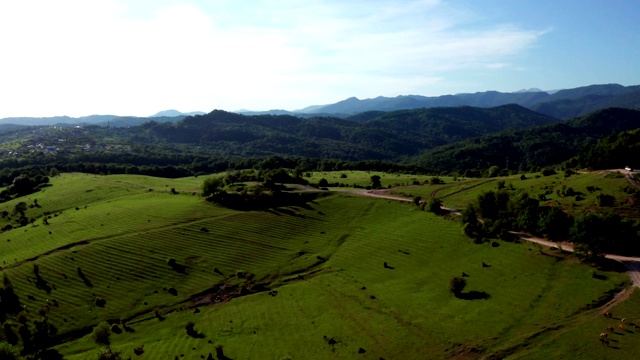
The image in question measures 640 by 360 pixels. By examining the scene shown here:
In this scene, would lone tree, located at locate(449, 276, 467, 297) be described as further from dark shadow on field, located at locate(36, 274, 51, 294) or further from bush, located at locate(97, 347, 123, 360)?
dark shadow on field, located at locate(36, 274, 51, 294)

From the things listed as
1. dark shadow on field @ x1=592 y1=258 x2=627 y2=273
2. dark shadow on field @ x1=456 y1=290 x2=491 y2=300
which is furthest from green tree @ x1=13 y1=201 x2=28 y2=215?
dark shadow on field @ x1=592 y1=258 x2=627 y2=273

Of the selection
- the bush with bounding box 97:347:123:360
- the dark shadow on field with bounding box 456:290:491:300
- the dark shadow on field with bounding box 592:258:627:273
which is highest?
the dark shadow on field with bounding box 592:258:627:273

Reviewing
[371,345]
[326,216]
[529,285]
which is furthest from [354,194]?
[371,345]

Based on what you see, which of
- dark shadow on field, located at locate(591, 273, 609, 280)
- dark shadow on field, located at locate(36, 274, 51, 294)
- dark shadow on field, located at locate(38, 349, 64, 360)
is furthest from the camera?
dark shadow on field, located at locate(36, 274, 51, 294)

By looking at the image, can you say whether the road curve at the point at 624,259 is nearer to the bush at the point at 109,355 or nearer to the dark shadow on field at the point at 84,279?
the bush at the point at 109,355

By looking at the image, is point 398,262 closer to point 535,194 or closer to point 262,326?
point 262,326

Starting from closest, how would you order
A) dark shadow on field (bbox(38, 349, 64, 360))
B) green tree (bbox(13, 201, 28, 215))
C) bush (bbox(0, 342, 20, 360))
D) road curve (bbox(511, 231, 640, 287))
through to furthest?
1. bush (bbox(0, 342, 20, 360))
2. dark shadow on field (bbox(38, 349, 64, 360))
3. road curve (bbox(511, 231, 640, 287))
4. green tree (bbox(13, 201, 28, 215))

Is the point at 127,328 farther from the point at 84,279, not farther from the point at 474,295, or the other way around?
the point at 474,295

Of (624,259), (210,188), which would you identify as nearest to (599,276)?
(624,259)
